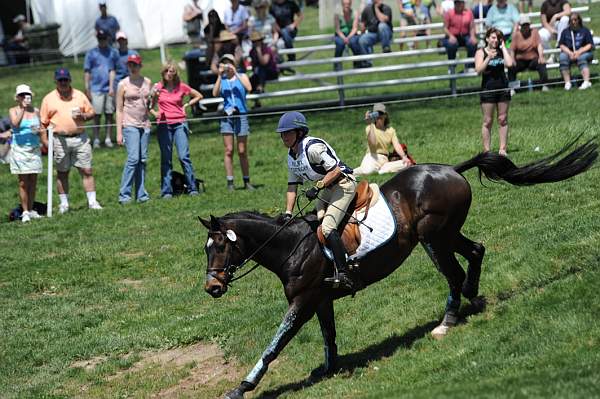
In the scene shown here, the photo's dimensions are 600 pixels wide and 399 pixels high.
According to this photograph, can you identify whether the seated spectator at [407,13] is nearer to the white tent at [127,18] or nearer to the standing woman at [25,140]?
the white tent at [127,18]

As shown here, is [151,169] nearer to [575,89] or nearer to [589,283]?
[575,89]

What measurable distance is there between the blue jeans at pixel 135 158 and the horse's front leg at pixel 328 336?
9.43 metres

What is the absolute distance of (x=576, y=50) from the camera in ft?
81.6

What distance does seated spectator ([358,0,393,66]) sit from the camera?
91.0ft

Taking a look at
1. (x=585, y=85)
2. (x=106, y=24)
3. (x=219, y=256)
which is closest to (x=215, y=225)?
(x=219, y=256)

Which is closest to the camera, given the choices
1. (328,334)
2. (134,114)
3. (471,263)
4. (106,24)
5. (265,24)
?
(328,334)

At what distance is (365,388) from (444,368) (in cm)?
73

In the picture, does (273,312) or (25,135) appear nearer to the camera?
(273,312)

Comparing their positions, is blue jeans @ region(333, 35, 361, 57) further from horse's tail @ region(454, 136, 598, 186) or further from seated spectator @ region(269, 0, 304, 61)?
horse's tail @ region(454, 136, 598, 186)

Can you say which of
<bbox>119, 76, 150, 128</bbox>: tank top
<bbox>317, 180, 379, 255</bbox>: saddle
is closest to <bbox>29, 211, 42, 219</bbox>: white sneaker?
<bbox>119, 76, 150, 128</bbox>: tank top

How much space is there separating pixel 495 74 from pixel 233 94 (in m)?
4.61

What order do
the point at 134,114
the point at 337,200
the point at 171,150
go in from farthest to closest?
the point at 171,150 → the point at 134,114 → the point at 337,200

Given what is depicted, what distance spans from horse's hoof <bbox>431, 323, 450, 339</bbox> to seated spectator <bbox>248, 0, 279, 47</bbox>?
56.0ft

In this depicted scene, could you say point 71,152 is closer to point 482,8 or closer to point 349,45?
point 349,45
